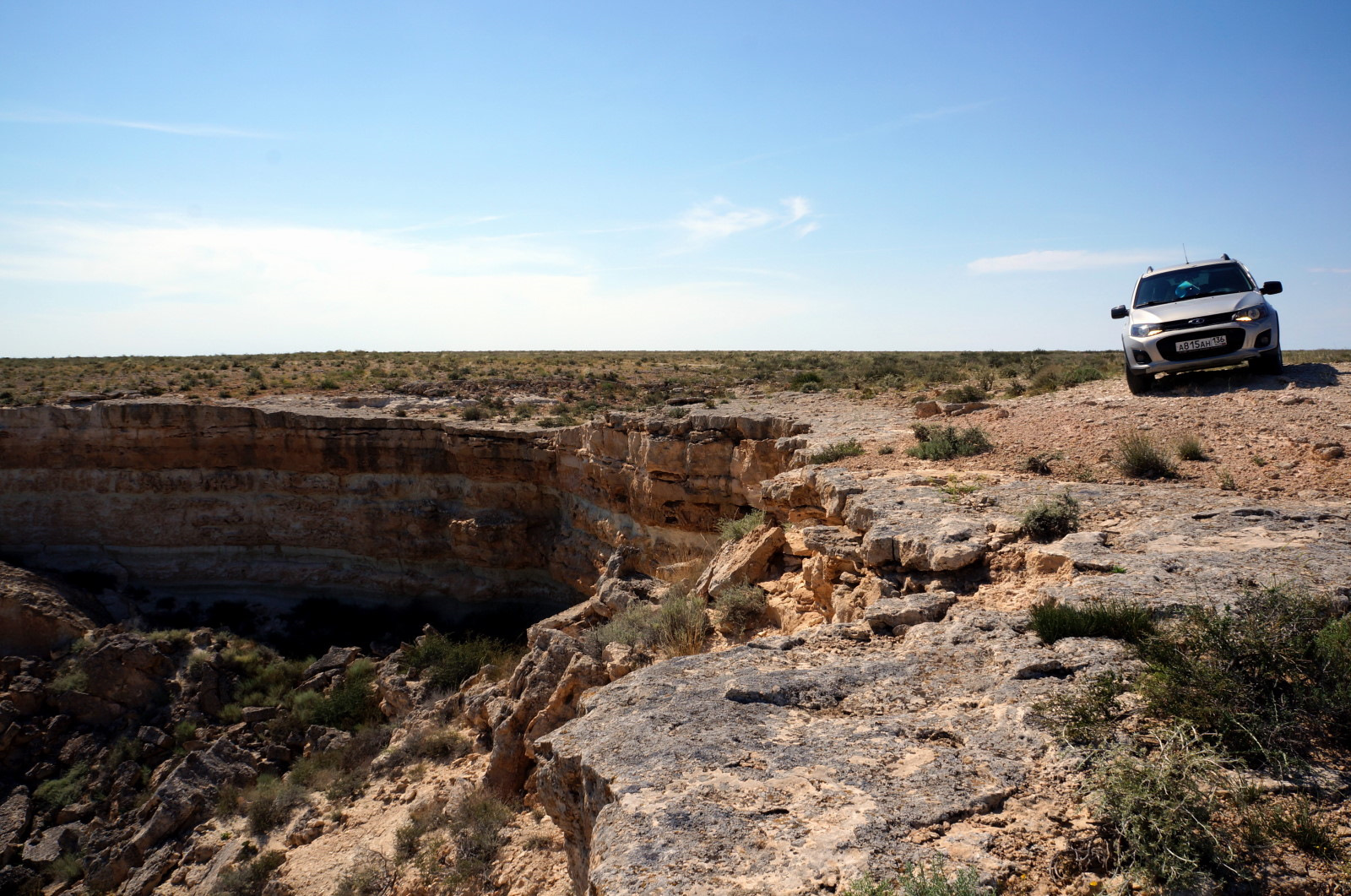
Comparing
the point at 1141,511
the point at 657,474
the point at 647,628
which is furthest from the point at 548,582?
the point at 1141,511

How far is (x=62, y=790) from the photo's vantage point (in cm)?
1223

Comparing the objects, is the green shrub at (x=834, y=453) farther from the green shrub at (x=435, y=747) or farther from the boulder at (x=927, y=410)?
the green shrub at (x=435, y=747)

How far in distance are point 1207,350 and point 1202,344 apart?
0.34ft

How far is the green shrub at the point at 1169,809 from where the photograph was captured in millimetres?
2428

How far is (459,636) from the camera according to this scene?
16578 millimetres

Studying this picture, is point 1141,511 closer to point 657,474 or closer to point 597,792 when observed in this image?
point 597,792

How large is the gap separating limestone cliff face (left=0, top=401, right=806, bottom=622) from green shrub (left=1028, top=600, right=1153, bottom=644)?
43.9ft

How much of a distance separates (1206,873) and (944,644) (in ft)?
6.60

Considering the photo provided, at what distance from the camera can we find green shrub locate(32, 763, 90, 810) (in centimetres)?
1212

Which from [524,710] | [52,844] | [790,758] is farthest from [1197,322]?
[52,844]

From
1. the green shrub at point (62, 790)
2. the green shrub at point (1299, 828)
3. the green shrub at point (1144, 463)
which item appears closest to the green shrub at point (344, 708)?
the green shrub at point (62, 790)

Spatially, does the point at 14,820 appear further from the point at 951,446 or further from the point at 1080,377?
the point at 1080,377

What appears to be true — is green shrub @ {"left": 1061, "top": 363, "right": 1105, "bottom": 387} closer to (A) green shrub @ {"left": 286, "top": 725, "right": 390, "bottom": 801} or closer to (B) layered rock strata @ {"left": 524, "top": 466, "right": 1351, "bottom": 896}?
(B) layered rock strata @ {"left": 524, "top": 466, "right": 1351, "bottom": 896}

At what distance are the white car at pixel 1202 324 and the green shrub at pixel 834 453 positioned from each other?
410 cm
